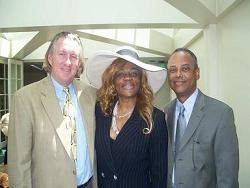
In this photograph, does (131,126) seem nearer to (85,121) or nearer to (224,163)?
(85,121)

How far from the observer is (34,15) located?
4.31 m

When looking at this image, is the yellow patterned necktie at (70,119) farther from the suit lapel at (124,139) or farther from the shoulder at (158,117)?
the shoulder at (158,117)

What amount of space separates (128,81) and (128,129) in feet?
1.01

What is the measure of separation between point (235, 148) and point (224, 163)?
13 cm

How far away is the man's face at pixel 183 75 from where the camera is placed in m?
2.46

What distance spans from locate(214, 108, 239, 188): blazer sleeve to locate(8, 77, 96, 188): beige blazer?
93 cm

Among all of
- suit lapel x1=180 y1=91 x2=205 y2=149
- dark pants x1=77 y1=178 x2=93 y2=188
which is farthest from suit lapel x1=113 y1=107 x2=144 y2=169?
suit lapel x1=180 y1=91 x2=205 y2=149

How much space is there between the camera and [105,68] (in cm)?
247

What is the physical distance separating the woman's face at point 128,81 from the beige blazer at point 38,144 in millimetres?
415

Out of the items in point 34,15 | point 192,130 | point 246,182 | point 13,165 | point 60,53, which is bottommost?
point 246,182

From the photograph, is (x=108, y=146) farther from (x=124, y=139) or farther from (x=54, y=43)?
(x=54, y=43)

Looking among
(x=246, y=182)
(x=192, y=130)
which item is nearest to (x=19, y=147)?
(x=192, y=130)

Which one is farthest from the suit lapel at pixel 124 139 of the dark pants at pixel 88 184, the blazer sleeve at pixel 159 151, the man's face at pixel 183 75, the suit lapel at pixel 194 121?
the man's face at pixel 183 75

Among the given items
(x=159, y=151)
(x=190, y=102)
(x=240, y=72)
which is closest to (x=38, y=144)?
(x=159, y=151)
